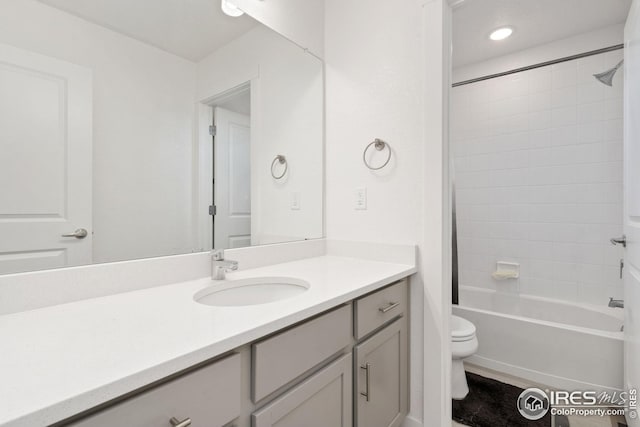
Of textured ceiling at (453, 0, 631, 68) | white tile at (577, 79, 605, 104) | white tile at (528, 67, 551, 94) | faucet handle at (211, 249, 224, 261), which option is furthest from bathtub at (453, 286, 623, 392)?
textured ceiling at (453, 0, 631, 68)

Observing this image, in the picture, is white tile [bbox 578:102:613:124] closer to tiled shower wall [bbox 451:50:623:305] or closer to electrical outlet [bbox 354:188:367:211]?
tiled shower wall [bbox 451:50:623:305]

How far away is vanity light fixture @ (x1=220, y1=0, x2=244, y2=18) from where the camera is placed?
132cm

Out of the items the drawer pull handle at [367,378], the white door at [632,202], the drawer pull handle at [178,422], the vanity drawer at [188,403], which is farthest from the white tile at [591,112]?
the drawer pull handle at [178,422]

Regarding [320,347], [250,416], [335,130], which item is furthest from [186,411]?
[335,130]

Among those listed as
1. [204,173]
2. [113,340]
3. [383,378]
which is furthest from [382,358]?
[204,173]

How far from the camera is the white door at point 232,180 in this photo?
1.32 m

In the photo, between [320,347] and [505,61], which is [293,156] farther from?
[505,61]

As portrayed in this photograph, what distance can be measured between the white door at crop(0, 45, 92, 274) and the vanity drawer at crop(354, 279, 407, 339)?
35.3 inches

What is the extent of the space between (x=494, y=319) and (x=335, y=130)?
167cm

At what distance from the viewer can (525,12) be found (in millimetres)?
A: 2020

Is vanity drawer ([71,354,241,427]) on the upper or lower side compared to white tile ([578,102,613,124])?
lower

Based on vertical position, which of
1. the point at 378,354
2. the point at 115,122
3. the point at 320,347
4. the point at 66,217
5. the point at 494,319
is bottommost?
the point at 494,319

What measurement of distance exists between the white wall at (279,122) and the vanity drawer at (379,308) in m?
0.60

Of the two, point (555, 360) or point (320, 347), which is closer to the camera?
point (320, 347)
